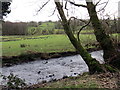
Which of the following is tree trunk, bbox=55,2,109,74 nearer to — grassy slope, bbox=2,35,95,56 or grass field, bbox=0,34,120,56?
grass field, bbox=0,34,120,56

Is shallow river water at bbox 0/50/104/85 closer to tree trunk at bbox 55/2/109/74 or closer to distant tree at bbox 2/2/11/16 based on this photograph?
tree trunk at bbox 55/2/109/74

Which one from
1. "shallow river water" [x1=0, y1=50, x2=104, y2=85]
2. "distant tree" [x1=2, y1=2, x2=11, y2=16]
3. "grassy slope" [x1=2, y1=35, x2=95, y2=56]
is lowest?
"shallow river water" [x1=0, y1=50, x2=104, y2=85]

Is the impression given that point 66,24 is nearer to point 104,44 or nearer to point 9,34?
point 104,44

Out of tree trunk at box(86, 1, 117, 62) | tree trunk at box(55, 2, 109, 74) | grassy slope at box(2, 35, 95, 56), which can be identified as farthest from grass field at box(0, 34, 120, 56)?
tree trunk at box(55, 2, 109, 74)

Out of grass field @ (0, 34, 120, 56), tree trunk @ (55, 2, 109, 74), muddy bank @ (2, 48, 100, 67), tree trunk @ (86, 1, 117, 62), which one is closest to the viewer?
tree trunk @ (55, 2, 109, 74)

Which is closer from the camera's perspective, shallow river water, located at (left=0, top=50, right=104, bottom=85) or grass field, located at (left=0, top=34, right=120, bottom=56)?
shallow river water, located at (left=0, top=50, right=104, bottom=85)

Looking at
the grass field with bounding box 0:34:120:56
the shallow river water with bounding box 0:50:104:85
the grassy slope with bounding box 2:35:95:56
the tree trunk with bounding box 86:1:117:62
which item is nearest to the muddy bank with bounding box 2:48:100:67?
the grass field with bounding box 0:34:120:56

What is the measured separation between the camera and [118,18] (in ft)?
30.3

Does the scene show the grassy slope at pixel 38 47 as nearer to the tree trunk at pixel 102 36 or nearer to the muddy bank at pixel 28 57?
the muddy bank at pixel 28 57

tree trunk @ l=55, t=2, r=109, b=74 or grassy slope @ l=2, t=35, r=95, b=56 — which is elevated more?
tree trunk @ l=55, t=2, r=109, b=74

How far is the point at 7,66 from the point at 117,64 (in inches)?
449

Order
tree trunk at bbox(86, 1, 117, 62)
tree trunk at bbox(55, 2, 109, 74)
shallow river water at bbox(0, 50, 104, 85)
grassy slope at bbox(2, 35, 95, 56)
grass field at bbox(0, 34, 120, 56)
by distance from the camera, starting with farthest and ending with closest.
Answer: grassy slope at bbox(2, 35, 95, 56) < grass field at bbox(0, 34, 120, 56) < shallow river water at bbox(0, 50, 104, 85) < tree trunk at bbox(86, 1, 117, 62) < tree trunk at bbox(55, 2, 109, 74)

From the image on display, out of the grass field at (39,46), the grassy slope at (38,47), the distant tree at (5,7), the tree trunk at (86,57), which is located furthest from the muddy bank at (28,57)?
the tree trunk at (86,57)

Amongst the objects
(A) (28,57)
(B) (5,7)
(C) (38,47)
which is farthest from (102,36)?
(C) (38,47)
